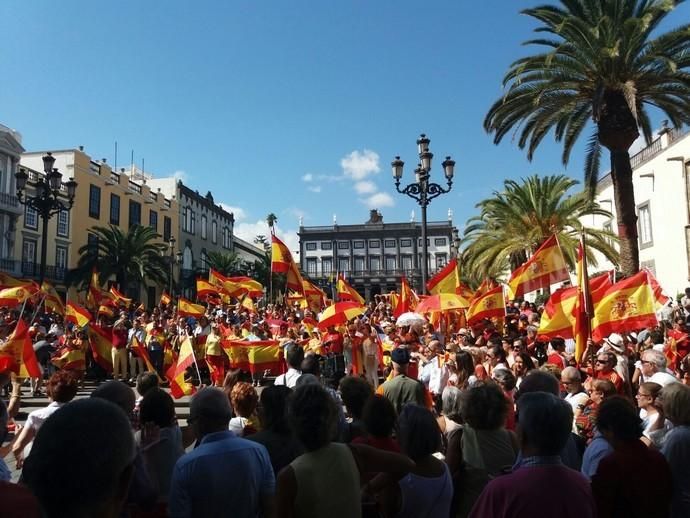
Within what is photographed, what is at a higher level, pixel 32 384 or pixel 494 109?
pixel 494 109

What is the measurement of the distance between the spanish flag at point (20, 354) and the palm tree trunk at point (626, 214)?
12.5 m

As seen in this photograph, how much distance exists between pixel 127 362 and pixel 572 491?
46.1 feet

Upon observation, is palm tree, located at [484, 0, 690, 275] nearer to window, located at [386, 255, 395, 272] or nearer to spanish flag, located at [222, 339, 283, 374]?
spanish flag, located at [222, 339, 283, 374]

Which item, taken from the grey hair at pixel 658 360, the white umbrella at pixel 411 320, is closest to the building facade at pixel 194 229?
the white umbrella at pixel 411 320

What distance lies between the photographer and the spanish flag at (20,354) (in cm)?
883

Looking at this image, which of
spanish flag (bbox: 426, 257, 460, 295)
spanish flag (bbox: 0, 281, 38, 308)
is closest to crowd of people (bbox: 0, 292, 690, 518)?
spanish flag (bbox: 426, 257, 460, 295)

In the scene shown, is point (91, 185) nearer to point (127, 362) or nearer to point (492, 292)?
point (127, 362)

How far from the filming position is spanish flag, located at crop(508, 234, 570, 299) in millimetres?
10977

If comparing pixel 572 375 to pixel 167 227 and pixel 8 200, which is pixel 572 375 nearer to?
pixel 8 200

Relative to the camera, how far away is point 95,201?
152 feet

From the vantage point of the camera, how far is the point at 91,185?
45.5m

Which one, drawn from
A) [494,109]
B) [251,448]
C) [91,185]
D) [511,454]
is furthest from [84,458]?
[91,185]

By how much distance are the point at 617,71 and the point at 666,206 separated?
51.6 ft

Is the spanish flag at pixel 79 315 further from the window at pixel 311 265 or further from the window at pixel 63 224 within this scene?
Result: the window at pixel 311 265
